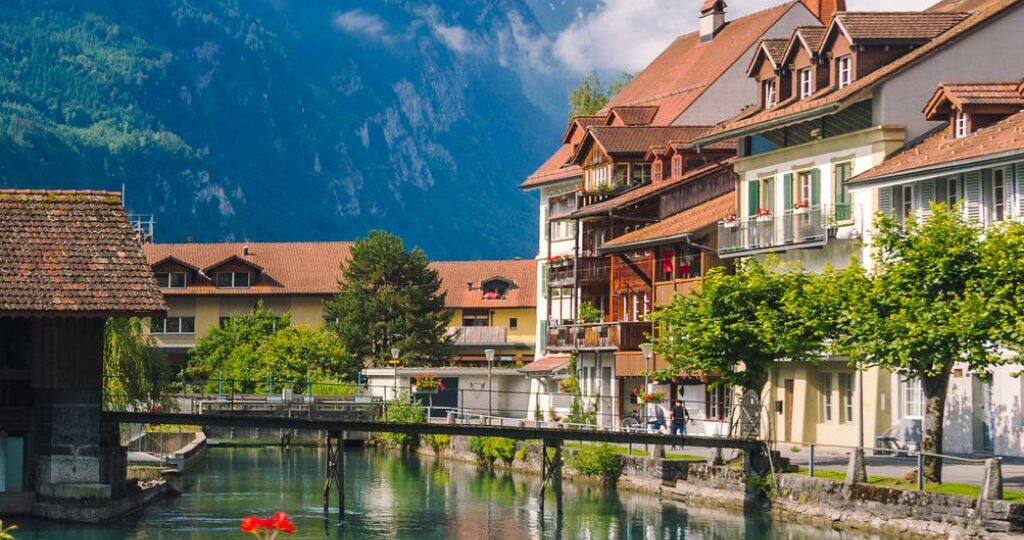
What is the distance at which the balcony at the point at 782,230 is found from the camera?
189 ft

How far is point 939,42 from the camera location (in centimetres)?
5506

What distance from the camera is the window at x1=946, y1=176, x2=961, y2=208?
51.1 m

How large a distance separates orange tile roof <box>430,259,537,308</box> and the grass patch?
83.6 metres

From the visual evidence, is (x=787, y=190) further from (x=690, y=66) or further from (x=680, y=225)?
(x=690, y=66)

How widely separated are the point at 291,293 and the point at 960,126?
→ 83645 mm

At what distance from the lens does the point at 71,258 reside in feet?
160

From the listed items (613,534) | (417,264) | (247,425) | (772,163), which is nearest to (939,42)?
(772,163)

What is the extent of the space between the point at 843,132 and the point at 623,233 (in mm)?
22704

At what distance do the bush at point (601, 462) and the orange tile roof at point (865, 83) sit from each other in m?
11.4

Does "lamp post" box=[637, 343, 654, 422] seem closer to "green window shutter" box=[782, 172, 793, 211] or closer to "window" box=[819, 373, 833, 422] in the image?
"window" box=[819, 373, 833, 422]

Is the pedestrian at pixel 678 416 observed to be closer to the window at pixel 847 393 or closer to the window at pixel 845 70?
the window at pixel 847 393

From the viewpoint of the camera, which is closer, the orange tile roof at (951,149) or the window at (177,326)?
the orange tile roof at (951,149)

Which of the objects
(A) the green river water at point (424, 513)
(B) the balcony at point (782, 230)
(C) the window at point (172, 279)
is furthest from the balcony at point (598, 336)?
(C) the window at point (172, 279)

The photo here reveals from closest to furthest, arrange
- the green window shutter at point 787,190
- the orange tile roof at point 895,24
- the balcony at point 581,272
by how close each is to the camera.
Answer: the orange tile roof at point 895,24, the green window shutter at point 787,190, the balcony at point 581,272
